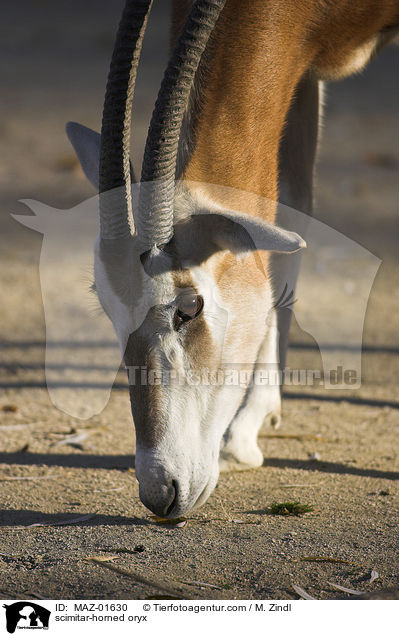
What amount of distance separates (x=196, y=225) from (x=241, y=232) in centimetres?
16

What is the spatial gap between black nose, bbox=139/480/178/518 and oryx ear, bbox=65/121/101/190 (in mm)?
1276

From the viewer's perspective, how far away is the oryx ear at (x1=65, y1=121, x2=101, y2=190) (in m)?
3.41

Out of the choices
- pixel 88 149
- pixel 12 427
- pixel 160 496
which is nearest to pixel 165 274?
pixel 160 496

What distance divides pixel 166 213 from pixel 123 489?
1.14 metres

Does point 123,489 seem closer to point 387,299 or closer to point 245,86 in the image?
point 245,86

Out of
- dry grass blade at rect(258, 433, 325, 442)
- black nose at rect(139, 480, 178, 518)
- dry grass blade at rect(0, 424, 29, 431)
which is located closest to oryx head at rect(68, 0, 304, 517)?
black nose at rect(139, 480, 178, 518)

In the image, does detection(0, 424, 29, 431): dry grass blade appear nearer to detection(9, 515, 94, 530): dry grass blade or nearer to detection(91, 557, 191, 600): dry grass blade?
detection(9, 515, 94, 530): dry grass blade

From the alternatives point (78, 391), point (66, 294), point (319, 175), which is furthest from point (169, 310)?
point (319, 175)

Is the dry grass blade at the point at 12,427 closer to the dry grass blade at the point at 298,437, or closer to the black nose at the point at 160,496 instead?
the dry grass blade at the point at 298,437

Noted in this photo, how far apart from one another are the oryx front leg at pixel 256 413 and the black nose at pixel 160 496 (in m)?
0.74

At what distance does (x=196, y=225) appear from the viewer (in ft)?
9.73

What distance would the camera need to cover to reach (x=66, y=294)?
20.6 feet

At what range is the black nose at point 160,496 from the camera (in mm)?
2732

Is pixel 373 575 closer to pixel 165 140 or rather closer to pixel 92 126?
pixel 165 140
